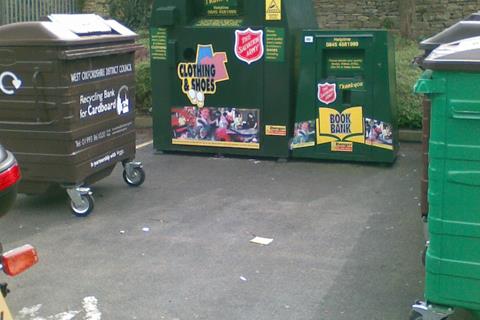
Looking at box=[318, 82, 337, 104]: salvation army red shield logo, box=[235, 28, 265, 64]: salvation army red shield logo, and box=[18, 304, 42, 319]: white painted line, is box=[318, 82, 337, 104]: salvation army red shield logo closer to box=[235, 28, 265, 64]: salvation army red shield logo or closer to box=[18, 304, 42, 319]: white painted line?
box=[235, 28, 265, 64]: salvation army red shield logo

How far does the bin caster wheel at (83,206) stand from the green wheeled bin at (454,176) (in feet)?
10.8

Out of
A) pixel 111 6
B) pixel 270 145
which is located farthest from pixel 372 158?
pixel 111 6

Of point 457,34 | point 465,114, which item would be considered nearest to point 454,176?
point 465,114

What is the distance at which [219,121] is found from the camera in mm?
8039

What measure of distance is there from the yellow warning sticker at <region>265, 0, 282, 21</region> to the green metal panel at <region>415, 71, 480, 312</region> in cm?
436

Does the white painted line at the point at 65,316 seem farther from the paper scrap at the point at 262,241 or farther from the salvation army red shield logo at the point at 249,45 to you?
the salvation army red shield logo at the point at 249,45

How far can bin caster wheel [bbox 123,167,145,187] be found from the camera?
6777 millimetres

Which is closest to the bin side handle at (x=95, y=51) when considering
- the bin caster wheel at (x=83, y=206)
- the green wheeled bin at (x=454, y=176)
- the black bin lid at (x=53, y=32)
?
the black bin lid at (x=53, y=32)

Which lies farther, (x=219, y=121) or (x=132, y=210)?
(x=219, y=121)

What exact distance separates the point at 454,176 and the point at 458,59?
1.77 ft

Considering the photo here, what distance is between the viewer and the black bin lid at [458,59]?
312 cm

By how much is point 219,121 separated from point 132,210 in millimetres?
2288

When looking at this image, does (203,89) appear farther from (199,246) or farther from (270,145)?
(199,246)

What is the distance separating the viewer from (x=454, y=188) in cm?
326
